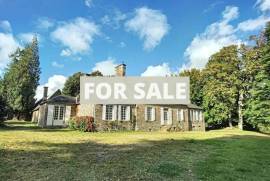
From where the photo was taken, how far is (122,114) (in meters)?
26.0

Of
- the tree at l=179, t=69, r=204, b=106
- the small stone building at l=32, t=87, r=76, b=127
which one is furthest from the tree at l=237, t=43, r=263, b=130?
the small stone building at l=32, t=87, r=76, b=127

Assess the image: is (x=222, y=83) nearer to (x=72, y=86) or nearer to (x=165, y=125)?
(x=165, y=125)

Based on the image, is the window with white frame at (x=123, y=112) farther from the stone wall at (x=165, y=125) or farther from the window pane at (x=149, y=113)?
the window pane at (x=149, y=113)

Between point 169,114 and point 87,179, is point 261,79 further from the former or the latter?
point 87,179

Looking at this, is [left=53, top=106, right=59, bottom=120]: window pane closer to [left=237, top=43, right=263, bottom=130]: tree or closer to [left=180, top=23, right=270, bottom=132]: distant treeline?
[left=180, top=23, right=270, bottom=132]: distant treeline

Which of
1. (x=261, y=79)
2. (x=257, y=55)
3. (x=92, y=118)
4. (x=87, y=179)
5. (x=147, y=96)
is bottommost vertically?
(x=87, y=179)

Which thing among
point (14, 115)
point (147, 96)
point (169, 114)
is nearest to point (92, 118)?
point (147, 96)

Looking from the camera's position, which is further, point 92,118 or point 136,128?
point 136,128

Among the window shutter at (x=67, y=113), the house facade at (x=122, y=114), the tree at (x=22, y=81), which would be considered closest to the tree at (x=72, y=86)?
the tree at (x=22, y=81)

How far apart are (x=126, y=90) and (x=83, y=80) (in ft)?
13.3

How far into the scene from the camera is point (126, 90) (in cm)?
2539

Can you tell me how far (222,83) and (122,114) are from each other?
1641 cm

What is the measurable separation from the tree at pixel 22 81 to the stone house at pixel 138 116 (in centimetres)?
1952

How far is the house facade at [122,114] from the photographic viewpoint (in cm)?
2512
